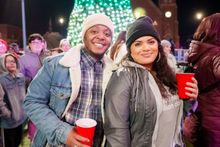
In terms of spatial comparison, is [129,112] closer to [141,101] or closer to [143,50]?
[141,101]

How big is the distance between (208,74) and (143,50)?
113 cm

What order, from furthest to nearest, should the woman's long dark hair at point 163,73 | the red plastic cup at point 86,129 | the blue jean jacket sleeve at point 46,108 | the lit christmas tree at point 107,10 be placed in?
the lit christmas tree at point 107,10, the woman's long dark hair at point 163,73, the blue jean jacket sleeve at point 46,108, the red plastic cup at point 86,129

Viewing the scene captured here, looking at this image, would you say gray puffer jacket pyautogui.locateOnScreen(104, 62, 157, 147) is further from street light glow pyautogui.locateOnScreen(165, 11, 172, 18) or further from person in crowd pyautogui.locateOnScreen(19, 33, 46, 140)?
street light glow pyautogui.locateOnScreen(165, 11, 172, 18)

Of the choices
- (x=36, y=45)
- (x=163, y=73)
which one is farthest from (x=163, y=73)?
(x=36, y=45)

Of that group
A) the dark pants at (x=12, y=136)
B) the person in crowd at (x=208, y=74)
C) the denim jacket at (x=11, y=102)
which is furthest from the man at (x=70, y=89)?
the dark pants at (x=12, y=136)

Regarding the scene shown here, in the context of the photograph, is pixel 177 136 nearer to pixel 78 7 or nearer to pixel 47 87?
pixel 47 87

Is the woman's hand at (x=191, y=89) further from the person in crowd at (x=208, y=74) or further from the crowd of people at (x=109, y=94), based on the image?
the person in crowd at (x=208, y=74)

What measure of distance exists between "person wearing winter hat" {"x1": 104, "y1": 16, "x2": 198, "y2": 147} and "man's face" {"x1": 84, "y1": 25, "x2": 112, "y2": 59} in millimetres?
216

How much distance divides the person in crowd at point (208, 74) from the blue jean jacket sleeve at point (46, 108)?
1.63 metres

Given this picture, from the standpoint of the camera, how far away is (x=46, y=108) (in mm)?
2664

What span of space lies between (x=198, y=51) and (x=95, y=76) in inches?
53.2

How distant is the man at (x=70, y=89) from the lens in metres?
2.63

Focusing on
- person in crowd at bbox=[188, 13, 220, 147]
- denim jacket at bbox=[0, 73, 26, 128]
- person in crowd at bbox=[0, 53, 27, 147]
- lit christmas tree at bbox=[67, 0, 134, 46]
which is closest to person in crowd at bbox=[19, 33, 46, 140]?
lit christmas tree at bbox=[67, 0, 134, 46]

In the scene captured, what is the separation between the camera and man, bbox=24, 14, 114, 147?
8.63 ft
